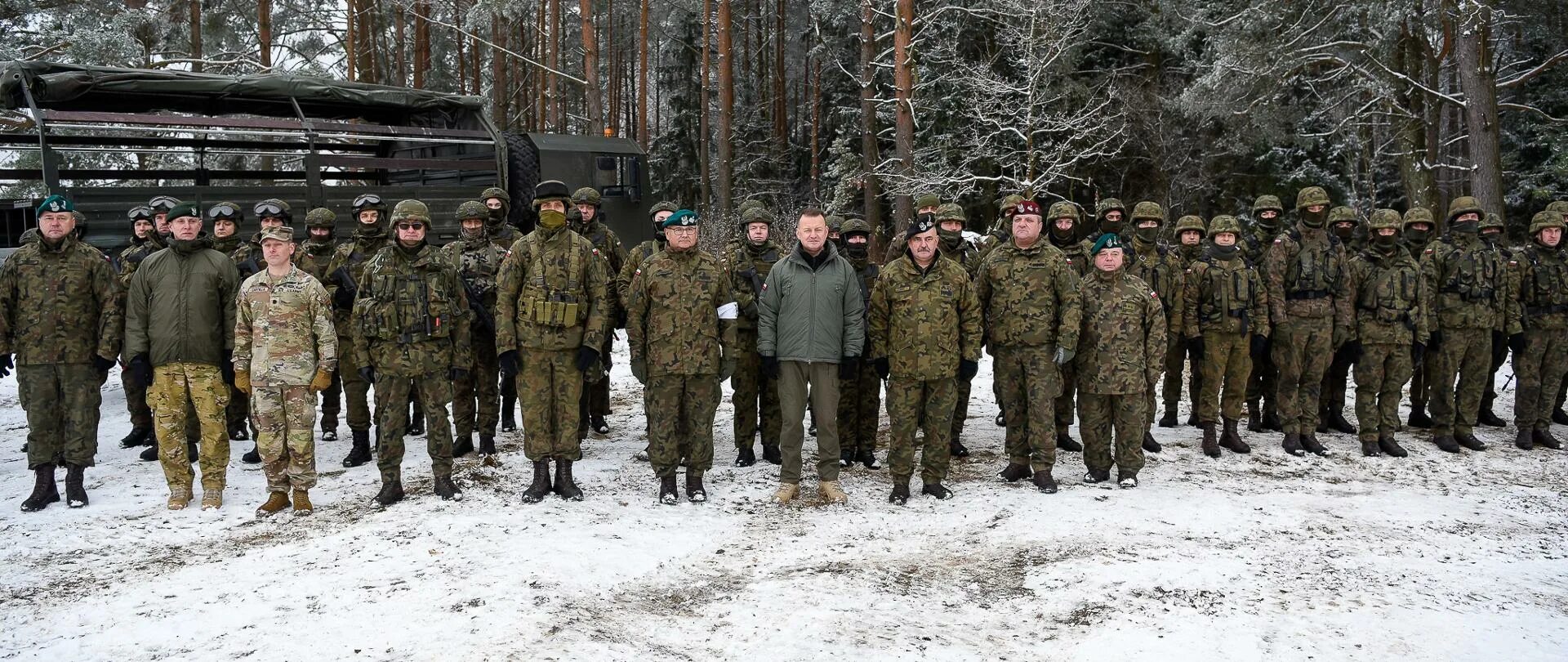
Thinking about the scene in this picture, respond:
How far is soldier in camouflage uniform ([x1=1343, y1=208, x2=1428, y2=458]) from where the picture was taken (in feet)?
24.3

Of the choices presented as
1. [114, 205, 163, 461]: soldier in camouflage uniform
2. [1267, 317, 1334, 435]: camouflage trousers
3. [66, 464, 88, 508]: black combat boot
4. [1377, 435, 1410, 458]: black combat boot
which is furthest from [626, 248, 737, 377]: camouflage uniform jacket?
[1377, 435, 1410, 458]: black combat boot

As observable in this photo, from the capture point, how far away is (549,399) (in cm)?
600

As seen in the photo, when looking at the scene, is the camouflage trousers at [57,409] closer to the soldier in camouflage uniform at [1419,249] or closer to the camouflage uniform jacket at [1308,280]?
the camouflage uniform jacket at [1308,280]

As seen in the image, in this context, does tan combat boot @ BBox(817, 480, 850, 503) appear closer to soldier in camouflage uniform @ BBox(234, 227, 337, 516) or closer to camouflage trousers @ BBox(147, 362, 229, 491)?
soldier in camouflage uniform @ BBox(234, 227, 337, 516)

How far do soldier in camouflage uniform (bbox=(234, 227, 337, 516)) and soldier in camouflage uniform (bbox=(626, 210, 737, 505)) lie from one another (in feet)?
5.99

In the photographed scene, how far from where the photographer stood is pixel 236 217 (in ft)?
23.0

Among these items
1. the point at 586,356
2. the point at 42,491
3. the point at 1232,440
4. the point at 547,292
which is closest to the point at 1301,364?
the point at 1232,440

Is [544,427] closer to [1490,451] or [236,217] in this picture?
[236,217]

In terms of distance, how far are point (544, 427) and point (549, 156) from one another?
29.6 ft

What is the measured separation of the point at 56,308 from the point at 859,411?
5077mm

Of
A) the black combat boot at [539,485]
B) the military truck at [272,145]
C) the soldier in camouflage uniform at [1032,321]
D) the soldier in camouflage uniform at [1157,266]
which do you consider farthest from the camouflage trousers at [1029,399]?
the military truck at [272,145]

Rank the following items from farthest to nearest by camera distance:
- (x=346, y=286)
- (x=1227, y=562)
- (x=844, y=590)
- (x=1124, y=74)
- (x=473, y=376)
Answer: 1. (x=1124, y=74)
2. (x=473, y=376)
3. (x=346, y=286)
4. (x=1227, y=562)
5. (x=844, y=590)

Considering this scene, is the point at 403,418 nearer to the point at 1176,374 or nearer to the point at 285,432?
the point at 285,432

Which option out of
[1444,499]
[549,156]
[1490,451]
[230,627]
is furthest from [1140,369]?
[549,156]
